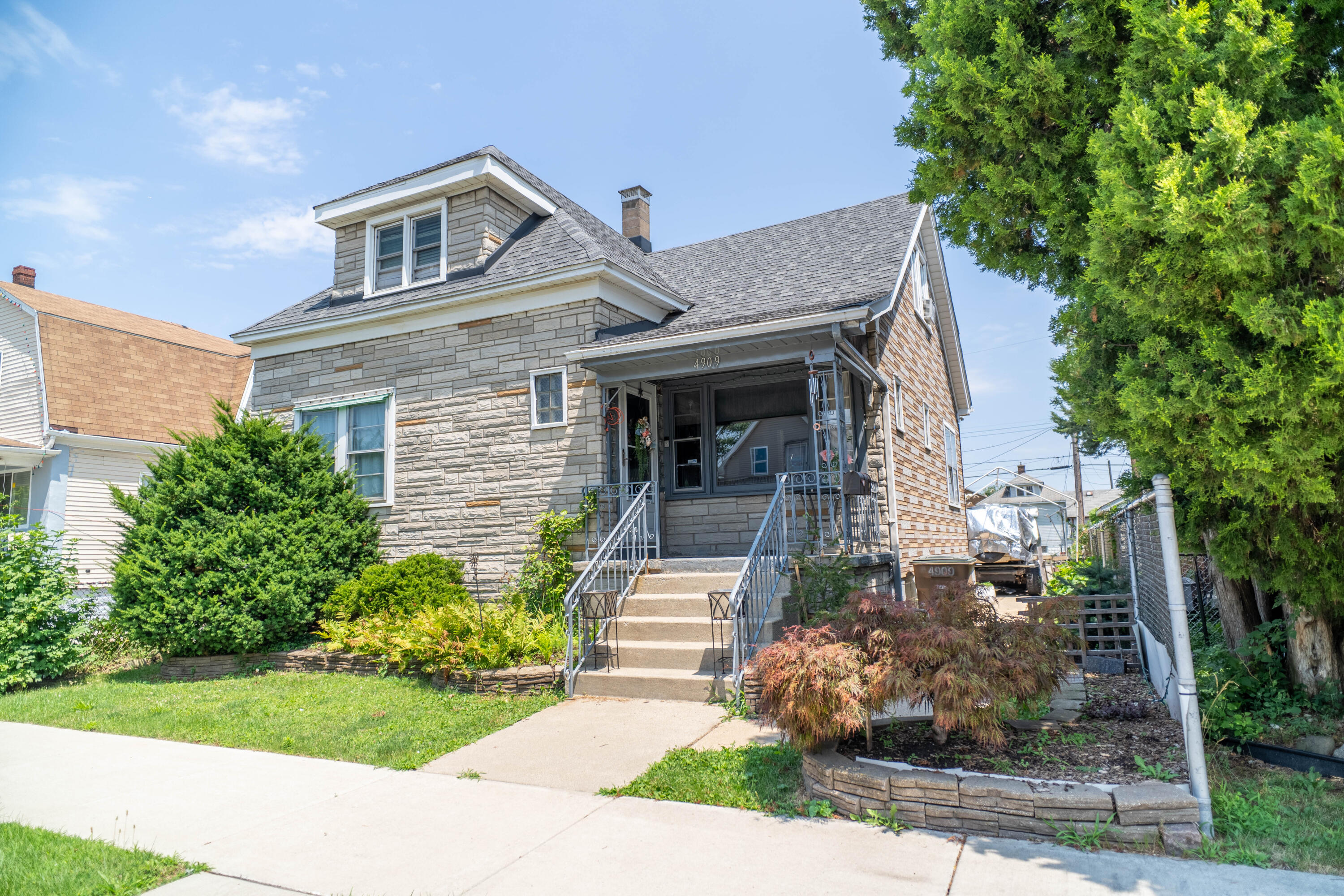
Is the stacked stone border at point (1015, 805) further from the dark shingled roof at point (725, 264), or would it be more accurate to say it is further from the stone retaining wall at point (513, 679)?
the dark shingled roof at point (725, 264)

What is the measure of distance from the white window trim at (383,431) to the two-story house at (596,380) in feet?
0.10

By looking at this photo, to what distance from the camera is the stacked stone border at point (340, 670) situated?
7301 millimetres

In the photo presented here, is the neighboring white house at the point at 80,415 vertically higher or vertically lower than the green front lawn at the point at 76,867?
higher

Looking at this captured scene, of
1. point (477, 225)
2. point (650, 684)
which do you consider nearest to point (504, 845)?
point (650, 684)

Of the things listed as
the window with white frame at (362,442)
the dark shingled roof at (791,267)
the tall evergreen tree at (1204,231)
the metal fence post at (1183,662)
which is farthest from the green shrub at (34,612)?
the metal fence post at (1183,662)

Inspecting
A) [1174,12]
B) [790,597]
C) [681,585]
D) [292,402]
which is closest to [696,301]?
[681,585]

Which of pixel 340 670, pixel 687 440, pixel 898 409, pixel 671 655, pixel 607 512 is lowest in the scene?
pixel 340 670

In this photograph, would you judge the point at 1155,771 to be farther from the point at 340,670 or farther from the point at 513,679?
the point at 340,670

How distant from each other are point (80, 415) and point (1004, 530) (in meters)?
24.2

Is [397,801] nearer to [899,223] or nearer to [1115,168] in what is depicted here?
[1115,168]

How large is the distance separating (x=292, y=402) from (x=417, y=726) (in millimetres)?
7714

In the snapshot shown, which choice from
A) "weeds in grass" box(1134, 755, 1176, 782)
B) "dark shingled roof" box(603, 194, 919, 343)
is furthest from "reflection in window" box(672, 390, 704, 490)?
"weeds in grass" box(1134, 755, 1176, 782)

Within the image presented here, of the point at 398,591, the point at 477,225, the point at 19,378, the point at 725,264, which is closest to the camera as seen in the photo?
the point at 398,591

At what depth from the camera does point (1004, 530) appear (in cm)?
2355
